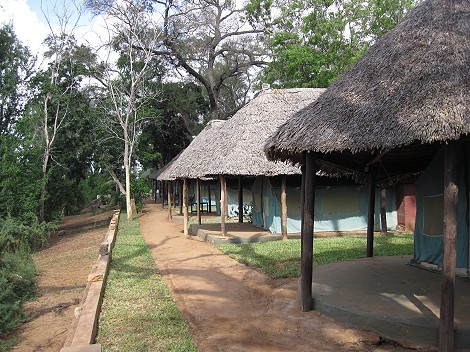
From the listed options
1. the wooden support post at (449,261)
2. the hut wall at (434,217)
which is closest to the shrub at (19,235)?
the hut wall at (434,217)

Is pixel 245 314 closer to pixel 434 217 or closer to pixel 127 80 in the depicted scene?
pixel 434 217

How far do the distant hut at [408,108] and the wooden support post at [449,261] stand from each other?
0.03ft

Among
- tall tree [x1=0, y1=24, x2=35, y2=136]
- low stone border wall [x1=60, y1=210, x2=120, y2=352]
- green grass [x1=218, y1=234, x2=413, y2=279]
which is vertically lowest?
green grass [x1=218, y1=234, x2=413, y2=279]

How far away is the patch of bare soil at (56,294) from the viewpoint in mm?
7156

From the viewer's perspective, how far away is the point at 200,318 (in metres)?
6.75

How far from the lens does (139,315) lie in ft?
22.4

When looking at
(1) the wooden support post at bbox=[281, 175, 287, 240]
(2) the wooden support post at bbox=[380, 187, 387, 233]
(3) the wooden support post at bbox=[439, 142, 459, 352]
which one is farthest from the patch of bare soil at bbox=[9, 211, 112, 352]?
(2) the wooden support post at bbox=[380, 187, 387, 233]

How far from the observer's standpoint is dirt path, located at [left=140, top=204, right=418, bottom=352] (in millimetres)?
5516

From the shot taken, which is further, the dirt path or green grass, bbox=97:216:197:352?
green grass, bbox=97:216:197:352

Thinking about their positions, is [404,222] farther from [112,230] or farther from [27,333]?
[27,333]

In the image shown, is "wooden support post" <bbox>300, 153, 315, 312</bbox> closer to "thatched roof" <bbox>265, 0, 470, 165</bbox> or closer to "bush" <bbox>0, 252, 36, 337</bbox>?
"thatched roof" <bbox>265, 0, 470, 165</bbox>

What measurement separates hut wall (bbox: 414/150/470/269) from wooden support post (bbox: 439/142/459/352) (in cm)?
340

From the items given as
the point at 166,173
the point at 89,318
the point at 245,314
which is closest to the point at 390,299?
the point at 245,314

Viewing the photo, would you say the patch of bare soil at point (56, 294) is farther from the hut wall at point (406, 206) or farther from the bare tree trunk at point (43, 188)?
the hut wall at point (406, 206)
